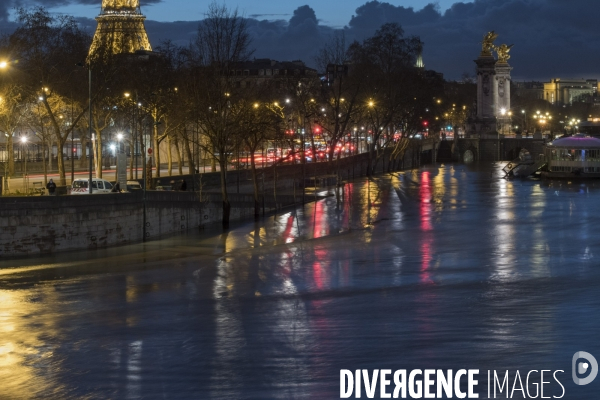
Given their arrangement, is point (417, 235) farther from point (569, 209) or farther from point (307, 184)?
point (307, 184)

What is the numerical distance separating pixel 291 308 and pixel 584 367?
8916mm

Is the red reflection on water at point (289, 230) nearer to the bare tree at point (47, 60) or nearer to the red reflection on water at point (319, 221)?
the red reflection on water at point (319, 221)

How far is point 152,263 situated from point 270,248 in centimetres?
569

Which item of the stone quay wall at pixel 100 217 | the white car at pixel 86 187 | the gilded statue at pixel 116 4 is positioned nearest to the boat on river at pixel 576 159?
the stone quay wall at pixel 100 217

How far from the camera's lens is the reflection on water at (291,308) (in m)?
19.2

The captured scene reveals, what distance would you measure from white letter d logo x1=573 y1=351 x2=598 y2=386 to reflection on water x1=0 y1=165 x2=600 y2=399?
25 centimetres

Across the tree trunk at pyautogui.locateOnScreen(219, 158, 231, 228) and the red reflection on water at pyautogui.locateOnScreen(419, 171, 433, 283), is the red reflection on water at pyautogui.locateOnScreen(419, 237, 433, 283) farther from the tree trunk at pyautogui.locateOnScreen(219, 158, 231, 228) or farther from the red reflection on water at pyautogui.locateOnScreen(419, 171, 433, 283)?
the tree trunk at pyautogui.locateOnScreen(219, 158, 231, 228)

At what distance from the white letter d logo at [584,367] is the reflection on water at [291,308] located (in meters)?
0.25

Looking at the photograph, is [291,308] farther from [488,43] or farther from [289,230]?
[488,43]

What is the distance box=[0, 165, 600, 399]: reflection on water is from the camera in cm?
1917

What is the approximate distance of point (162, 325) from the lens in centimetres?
2366

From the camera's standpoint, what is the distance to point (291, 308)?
25.3 m

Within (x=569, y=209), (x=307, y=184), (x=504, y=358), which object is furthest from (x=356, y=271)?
(x=307, y=184)

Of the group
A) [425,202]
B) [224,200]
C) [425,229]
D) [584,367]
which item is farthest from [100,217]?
[425,202]
